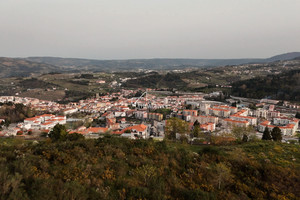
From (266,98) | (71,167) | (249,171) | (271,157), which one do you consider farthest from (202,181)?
(266,98)

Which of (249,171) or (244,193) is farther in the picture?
(249,171)

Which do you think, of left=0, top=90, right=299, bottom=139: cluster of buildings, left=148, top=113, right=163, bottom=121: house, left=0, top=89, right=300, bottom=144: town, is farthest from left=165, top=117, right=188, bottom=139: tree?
left=148, top=113, right=163, bottom=121: house

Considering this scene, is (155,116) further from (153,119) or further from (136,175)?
(136,175)

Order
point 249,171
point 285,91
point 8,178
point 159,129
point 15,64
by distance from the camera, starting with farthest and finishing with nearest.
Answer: point 15,64, point 285,91, point 159,129, point 249,171, point 8,178

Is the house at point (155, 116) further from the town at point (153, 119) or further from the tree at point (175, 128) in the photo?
the tree at point (175, 128)

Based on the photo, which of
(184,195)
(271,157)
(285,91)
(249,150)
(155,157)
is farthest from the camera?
(285,91)

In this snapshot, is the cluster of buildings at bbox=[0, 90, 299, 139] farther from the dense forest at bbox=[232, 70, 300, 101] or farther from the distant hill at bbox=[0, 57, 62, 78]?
the distant hill at bbox=[0, 57, 62, 78]

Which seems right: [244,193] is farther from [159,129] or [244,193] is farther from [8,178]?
[159,129]
